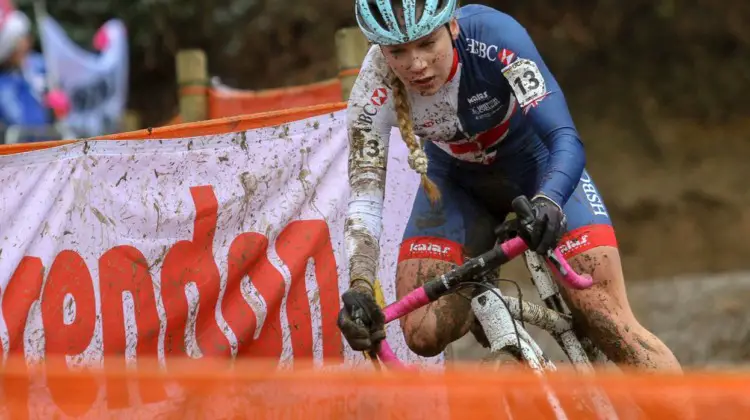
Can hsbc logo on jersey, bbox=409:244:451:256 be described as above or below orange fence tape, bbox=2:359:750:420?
above

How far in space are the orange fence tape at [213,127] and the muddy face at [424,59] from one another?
1657 millimetres

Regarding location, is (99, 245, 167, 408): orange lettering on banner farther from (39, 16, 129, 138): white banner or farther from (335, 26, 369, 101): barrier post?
(39, 16, 129, 138): white banner

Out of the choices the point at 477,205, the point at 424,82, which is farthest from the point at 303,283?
the point at 424,82

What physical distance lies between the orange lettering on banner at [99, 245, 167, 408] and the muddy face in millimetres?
2105

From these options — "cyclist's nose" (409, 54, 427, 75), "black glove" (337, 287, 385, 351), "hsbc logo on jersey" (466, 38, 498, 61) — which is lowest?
"black glove" (337, 287, 385, 351)

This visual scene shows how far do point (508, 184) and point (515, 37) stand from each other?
29.1 inches

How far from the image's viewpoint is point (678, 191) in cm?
1476

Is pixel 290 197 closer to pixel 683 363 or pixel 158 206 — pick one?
pixel 158 206

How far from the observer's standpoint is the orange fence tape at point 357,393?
269 centimetres

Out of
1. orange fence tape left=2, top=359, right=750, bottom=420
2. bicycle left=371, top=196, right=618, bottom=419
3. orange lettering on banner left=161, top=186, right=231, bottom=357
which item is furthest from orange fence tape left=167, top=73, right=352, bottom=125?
orange fence tape left=2, top=359, right=750, bottom=420

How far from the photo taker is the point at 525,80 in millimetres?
4211

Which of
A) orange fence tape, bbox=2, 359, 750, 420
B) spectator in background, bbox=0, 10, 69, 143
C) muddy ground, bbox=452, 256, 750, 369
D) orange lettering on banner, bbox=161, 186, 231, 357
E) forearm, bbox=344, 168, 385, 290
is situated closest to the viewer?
orange fence tape, bbox=2, 359, 750, 420

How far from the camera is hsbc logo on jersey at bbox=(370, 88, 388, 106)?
4.48m

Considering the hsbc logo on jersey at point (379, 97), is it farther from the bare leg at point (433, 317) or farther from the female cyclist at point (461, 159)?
the bare leg at point (433, 317)
